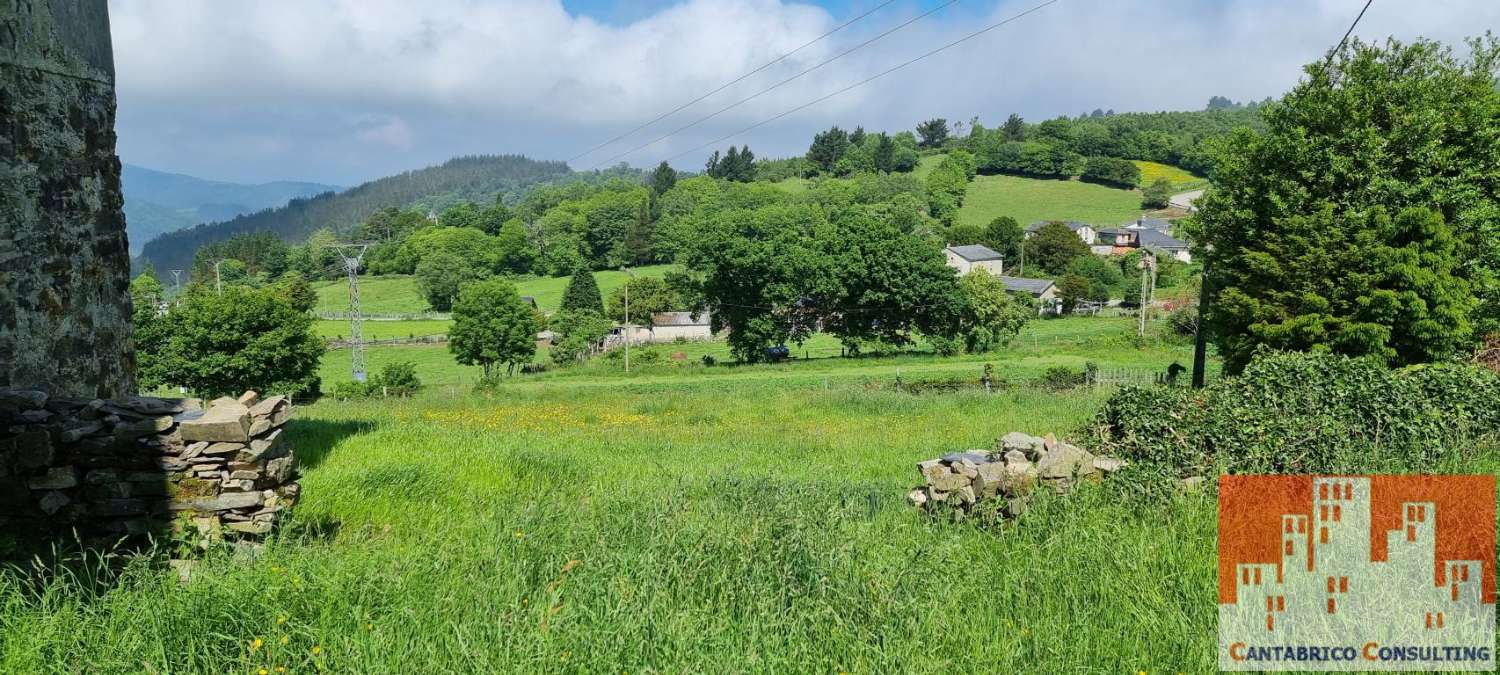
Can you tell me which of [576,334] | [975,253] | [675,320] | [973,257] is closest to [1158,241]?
[975,253]

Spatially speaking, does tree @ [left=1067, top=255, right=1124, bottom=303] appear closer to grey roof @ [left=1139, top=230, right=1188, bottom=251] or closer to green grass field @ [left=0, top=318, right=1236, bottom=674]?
grey roof @ [left=1139, top=230, right=1188, bottom=251]

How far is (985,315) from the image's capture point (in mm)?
55094

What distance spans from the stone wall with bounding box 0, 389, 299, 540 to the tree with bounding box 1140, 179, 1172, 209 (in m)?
136

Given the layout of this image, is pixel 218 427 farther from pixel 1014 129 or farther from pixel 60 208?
pixel 1014 129

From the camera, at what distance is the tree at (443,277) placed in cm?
9956

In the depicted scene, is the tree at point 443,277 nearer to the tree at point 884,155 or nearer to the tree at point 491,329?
the tree at point 491,329

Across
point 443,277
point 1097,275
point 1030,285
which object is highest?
point 443,277

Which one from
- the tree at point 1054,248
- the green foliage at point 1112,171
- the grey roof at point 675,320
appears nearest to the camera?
the grey roof at point 675,320

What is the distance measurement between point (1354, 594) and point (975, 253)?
9122cm

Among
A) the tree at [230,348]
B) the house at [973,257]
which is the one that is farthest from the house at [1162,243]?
the tree at [230,348]

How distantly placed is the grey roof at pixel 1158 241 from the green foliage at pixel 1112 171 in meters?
32.5

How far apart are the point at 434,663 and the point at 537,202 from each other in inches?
6457

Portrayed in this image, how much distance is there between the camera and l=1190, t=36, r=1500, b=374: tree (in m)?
16.8

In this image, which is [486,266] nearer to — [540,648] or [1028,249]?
[1028,249]
